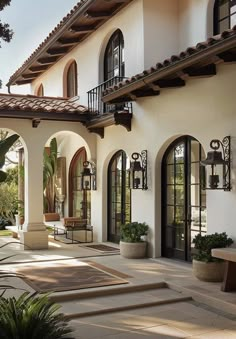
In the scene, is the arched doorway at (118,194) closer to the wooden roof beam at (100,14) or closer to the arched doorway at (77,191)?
the arched doorway at (77,191)

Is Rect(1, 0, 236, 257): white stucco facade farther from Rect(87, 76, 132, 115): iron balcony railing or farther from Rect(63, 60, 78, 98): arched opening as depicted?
Rect(63, 60, 78, 98): arched opening

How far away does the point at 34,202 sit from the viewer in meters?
12.2

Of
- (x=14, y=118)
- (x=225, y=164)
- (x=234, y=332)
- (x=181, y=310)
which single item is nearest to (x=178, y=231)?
(x=225, y=164)

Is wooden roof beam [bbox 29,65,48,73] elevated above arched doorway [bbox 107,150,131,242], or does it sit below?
above

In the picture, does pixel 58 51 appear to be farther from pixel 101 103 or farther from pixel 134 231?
pixel 134 231

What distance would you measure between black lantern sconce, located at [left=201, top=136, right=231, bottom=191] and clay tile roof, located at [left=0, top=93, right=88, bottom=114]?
5587 millimetres

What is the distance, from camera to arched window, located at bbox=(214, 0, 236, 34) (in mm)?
9227

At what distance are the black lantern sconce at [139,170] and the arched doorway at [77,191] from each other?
451 centimetres

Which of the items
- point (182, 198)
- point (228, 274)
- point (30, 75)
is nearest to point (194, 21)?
point (182, 198)

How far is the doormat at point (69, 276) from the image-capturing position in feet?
25.0

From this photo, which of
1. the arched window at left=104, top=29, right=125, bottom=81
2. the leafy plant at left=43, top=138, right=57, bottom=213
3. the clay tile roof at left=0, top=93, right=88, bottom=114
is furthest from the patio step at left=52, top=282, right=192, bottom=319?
the leafy plant at left=43, top=138, right=57, bottom=213

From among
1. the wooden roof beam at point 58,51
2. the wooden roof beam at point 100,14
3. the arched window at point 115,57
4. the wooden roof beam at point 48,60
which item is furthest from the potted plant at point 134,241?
the wooden roof beam at point 48,60

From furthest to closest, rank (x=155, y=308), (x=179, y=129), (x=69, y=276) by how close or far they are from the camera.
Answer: (x=179, y=129)
(x=69, y=276)
(x=155, y=308)

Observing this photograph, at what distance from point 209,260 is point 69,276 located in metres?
2.73
